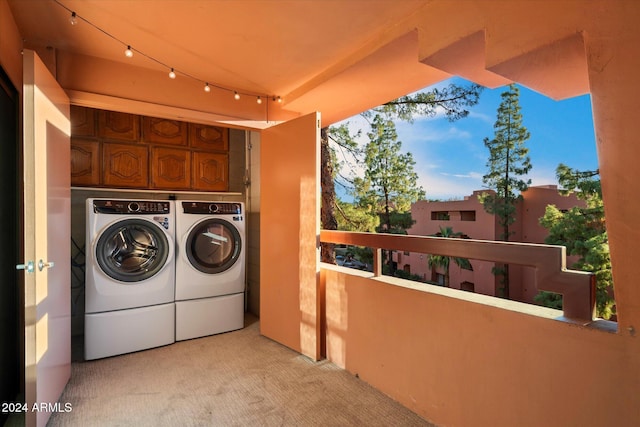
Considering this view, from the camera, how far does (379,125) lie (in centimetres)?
558

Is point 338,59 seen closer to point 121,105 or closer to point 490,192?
point 121,105

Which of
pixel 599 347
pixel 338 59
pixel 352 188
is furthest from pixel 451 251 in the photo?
pixel 352 188

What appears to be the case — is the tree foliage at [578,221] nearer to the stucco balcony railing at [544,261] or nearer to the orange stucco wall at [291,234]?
the stucco balcony railing at [544,261]

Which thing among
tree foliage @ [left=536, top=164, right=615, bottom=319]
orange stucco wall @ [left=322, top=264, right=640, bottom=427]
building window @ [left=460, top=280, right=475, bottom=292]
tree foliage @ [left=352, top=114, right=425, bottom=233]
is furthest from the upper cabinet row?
building window @ [left=460, top=280, right=475, bottom=292]

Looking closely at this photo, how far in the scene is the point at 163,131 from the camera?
3199mm

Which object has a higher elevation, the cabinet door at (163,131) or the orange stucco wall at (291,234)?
the cabinet door at (163,131)

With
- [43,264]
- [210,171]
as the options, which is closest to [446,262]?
[210,171]

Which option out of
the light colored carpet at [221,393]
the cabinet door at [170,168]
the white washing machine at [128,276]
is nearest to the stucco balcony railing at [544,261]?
the light colored carpet at [221,393]

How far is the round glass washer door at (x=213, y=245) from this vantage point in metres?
2.87

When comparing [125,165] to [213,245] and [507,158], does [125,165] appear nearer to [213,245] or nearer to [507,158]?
[213,245]

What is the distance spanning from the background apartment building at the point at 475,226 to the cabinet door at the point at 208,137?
203 inches

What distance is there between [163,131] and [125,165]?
513 millimetres

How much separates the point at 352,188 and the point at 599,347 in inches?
172

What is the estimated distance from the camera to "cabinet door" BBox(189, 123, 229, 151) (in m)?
3.38
